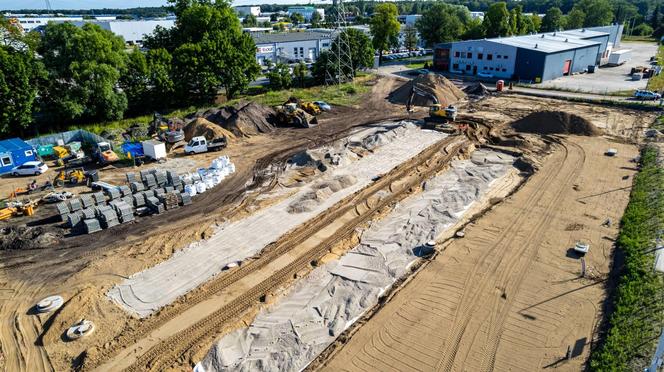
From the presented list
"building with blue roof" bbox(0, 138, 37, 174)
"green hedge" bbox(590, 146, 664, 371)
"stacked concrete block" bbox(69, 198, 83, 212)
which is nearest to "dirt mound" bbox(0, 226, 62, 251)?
"stacked concrete block" bbox(69, 198, 83, 212)

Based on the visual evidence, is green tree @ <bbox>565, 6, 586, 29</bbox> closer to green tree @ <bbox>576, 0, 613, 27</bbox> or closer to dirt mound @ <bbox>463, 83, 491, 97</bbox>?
green tree @ <bbox>576, 0, 613, 27</bbox>

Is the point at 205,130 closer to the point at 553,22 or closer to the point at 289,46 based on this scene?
the point at 289,46

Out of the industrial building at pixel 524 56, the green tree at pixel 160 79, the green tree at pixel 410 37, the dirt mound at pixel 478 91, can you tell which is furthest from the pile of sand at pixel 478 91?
the green tree at pixel 410 37

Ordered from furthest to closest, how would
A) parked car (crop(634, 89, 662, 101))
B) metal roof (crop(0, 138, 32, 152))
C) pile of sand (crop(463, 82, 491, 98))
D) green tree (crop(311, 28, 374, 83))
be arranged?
green tree (crop(311, 28, 374, 83)) → pile of sand (crop(463, 82, 491, 98)) → parked car (crop(634, 89, 662, 101)) → metal roof (crop(0, 138, 32, 152))

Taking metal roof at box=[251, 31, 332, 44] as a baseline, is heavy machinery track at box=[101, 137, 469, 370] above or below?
below

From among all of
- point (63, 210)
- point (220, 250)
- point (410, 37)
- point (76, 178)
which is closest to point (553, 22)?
point (410, 37)

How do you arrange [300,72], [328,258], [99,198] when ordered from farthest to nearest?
[300,72]
[99,198]
[328,258]

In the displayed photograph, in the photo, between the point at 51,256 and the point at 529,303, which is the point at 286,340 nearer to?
the point at 529,303
